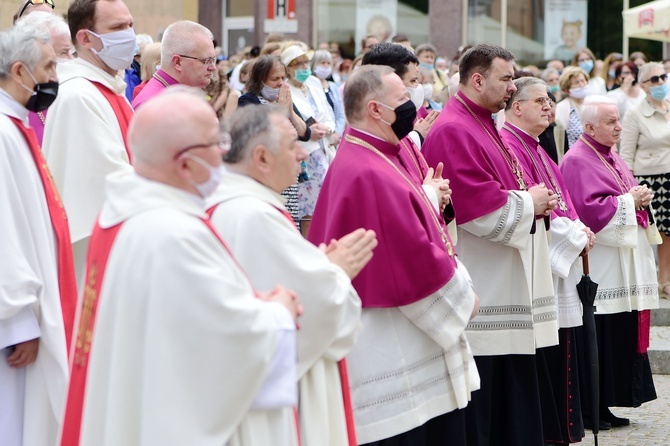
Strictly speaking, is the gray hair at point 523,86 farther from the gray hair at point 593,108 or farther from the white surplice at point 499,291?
the white surplice at point 499,291

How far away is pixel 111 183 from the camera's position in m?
3.59

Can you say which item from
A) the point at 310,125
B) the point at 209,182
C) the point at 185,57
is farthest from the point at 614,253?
the point at 209,182

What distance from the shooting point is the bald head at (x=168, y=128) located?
11.3ft

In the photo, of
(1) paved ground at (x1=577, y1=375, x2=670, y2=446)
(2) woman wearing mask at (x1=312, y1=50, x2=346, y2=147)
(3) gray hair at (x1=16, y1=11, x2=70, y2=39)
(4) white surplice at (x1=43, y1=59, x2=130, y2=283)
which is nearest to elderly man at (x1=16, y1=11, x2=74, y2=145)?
(3) gray hair at (x1=16, y1=11, x2=70, y2=39)

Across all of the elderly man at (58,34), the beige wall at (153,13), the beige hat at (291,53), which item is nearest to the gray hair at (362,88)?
the elderly man at (58,34)

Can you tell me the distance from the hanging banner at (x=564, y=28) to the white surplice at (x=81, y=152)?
16.4 m

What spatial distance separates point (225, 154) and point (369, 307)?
4.34ft

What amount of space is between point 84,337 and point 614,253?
16.8 feet

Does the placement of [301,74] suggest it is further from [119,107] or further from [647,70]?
[119,107]

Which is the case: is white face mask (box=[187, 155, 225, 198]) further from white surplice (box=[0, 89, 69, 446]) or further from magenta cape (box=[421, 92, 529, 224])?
magenta cape (box=[421, 92, 529, 224])

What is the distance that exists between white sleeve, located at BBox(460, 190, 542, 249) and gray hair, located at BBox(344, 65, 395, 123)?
1186 millimetres

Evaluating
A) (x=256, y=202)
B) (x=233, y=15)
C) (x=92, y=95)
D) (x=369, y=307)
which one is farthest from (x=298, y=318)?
(x=233, y=15)

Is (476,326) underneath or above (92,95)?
underneath

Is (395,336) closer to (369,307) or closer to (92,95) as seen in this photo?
(369,307)
